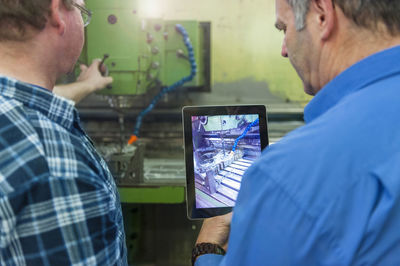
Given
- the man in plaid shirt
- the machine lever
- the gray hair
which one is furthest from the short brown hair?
the machine lever

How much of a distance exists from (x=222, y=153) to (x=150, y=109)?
132cm

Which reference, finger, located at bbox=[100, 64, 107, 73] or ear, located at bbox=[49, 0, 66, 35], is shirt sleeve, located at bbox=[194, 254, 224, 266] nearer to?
ear, located at bbox=[49, 0, 66, 35]

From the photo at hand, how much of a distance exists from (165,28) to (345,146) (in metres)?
1.61

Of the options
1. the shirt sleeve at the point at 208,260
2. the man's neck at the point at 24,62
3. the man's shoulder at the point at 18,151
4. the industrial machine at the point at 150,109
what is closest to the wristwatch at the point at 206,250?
the shirt sleeve at the point at 208,260

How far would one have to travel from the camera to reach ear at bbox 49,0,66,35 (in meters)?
0.65

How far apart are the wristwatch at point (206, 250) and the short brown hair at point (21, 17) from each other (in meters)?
0.58

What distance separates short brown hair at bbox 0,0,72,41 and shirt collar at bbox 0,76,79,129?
0.10 meters

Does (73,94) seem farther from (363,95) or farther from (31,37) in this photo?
(363,95)

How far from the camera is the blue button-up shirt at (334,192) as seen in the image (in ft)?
1.47

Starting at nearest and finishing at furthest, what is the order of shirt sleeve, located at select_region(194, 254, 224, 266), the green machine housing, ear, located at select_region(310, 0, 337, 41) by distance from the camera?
1. ear, located at select_region(310, 0, 337, 41)
2. shirt sleeve, located at select_region(194, 254, 224, 266)
3. the green machine housing

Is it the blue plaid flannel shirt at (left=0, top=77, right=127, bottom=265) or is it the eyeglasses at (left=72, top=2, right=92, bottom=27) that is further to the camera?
the eyeglasses at (left=72, top=2, right=92, bottom=27)

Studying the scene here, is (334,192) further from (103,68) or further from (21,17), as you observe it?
(103,68)

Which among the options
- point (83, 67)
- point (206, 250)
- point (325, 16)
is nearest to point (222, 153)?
point (206, 250)

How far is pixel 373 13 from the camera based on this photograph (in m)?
0.53
